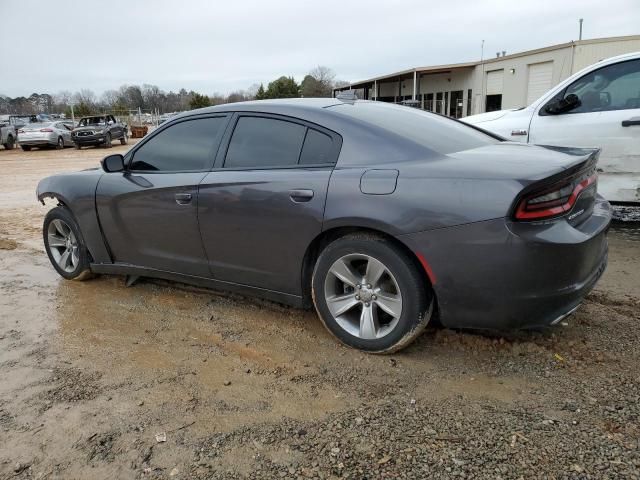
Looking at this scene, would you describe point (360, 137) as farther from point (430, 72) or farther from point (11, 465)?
point (430, 72)

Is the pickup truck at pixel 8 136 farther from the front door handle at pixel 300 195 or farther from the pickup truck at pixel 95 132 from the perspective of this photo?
the front door handle at pixel 300 195

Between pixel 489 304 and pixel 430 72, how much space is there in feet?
101

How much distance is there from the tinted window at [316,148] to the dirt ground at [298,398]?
118 centimetres

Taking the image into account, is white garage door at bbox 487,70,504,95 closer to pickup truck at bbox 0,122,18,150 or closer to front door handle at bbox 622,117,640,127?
front door handle at bbox 622,117,640,127

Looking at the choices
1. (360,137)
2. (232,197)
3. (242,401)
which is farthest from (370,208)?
(242,401)

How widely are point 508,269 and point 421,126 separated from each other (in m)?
1.25

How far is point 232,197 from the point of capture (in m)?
3.38

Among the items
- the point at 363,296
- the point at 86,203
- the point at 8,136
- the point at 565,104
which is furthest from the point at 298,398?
the point at 8,136

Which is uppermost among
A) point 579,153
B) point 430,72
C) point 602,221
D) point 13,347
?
point 430,72

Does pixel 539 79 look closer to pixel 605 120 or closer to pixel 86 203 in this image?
pixel 605 120

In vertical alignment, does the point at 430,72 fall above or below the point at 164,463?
above

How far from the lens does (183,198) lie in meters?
3.63

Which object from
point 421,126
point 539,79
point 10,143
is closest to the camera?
point 421,126

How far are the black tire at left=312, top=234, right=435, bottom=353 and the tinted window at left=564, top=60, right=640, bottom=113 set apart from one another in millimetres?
3817
